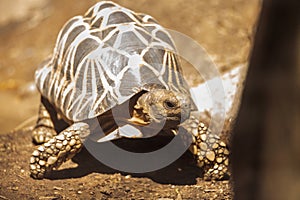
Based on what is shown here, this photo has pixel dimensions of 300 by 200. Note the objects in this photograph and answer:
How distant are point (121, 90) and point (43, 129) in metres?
1.08

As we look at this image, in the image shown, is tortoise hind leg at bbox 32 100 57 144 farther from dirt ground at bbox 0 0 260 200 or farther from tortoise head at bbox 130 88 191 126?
tortoise head at bbox 130 88 191 126

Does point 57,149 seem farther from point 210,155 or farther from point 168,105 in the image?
point 210,155

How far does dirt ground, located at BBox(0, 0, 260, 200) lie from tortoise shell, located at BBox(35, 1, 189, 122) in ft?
1.28

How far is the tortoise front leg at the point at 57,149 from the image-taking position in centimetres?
356

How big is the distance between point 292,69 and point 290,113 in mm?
131

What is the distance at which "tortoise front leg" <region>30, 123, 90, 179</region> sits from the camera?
356cm

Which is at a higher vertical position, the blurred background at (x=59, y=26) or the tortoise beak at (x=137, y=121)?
the blurred background at (x=59, y=26)

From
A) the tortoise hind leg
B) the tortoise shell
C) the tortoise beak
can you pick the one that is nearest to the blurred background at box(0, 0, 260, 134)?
the tortoise hind leg

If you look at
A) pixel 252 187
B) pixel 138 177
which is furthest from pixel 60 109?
pixel 252 187

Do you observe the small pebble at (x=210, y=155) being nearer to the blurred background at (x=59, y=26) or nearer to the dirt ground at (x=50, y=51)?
the dirt ground at (x=50, y=51)

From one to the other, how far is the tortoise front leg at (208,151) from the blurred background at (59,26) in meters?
1.73

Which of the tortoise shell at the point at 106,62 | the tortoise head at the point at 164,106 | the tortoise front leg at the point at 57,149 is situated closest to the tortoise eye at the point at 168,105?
the tortoise head at the point at 164,106

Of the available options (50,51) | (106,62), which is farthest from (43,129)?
(50,51)

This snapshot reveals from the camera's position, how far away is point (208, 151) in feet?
11.6
